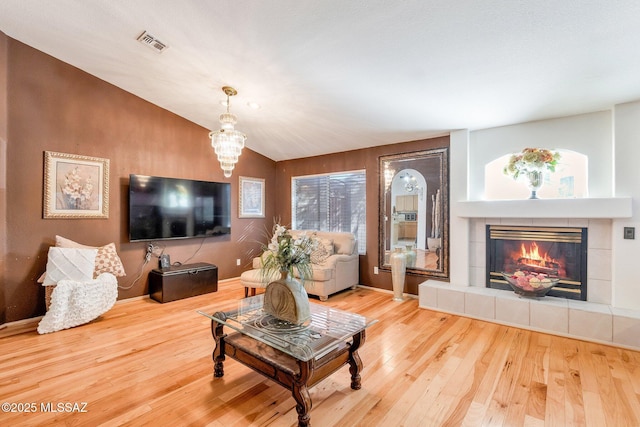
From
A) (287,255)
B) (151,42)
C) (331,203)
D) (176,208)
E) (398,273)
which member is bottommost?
(398,273)

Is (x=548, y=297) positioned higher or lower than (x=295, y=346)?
lower

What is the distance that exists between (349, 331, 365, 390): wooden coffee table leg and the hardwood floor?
0.23ft

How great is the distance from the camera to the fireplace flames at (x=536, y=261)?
3332 mm

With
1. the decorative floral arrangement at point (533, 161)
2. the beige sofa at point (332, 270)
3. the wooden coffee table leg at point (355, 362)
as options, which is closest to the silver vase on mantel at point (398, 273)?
the beige sofa at point (332, 270)

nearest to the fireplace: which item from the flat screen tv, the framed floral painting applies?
the flat screen tv

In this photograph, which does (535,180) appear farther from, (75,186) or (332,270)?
(75,186)

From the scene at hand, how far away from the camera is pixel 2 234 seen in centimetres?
299

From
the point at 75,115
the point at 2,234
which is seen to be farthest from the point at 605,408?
the point at 75,115

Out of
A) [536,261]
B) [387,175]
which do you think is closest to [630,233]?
[536,261]

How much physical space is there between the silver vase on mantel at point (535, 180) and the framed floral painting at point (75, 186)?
5264mm

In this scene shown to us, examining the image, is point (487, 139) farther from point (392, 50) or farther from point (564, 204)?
point (392, 50)

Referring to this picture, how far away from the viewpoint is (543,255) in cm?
340

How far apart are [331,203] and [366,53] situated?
311 cm

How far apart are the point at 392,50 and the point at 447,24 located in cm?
46
